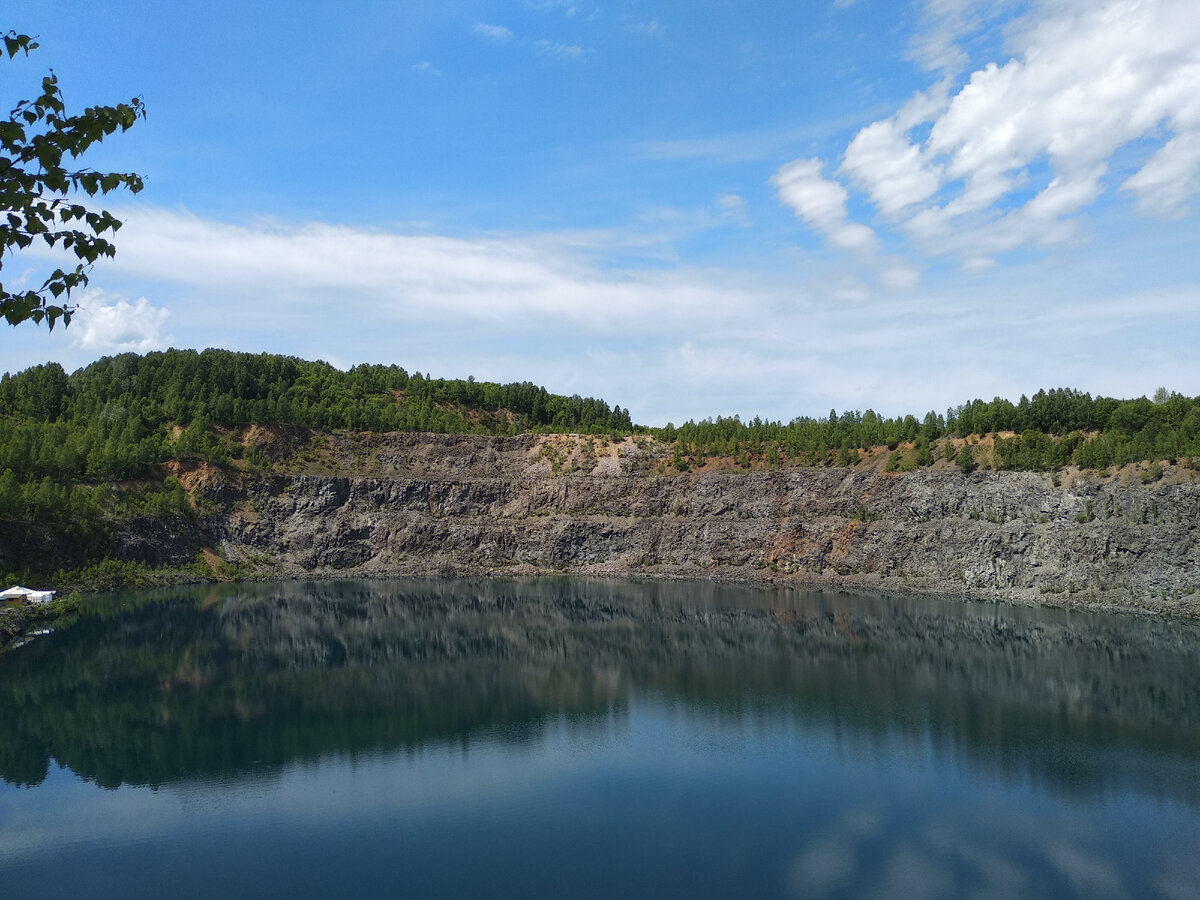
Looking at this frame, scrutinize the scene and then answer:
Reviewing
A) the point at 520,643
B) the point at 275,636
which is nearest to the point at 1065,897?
the point at 520,643

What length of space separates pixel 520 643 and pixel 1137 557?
51.4 m

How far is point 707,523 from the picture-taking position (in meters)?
96.2

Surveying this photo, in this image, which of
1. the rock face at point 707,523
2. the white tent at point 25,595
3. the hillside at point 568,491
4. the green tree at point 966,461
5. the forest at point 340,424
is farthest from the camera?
the green tree at point 966,461

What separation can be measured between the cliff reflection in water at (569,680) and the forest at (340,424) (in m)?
19.2

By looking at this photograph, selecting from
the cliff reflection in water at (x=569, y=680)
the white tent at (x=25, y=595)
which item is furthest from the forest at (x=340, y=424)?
the cliff reflection in water at (x=569, y=680)

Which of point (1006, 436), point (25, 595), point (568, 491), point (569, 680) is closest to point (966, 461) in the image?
point (1006, 436)

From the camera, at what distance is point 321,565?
304 ft

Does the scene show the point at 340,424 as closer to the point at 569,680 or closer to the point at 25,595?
the point at 25,595

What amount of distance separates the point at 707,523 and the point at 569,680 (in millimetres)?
50806

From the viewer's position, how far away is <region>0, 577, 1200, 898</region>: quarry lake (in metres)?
23.0

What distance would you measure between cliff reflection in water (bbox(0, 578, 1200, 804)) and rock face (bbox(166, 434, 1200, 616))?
26.4 ft

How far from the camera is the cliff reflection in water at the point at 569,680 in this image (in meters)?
34.2

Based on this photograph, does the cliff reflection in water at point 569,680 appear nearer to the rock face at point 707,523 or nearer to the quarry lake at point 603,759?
the quarry lake at point 603,759

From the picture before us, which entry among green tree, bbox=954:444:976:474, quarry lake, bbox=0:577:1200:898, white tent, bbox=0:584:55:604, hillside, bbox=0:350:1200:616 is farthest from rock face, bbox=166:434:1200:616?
white tent, bbox=0:584:55:604
